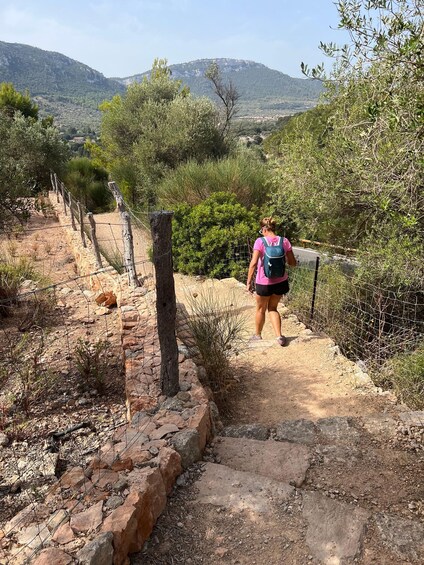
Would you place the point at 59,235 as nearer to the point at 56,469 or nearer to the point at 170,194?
the point at 170,194

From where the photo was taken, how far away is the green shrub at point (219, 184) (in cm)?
1143

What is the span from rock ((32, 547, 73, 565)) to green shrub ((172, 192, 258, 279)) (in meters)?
7.74

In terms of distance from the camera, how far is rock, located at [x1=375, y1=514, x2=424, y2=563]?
2.14 meters

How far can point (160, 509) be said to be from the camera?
2.40 m

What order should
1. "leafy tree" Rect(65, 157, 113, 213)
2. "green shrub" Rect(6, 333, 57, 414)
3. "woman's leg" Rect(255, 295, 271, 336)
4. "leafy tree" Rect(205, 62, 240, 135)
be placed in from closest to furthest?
"green shrub" Rect(6, 333, 57, 414) < "woman's leg" Rect(255, 295, 271, 336) < "leafy tree" Rect(65, 157, 113, 213) < "leafy tree" Rect(205, 62, 240, 135)

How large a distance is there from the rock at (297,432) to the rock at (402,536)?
37.9 inches

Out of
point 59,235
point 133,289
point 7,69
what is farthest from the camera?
point 7,69

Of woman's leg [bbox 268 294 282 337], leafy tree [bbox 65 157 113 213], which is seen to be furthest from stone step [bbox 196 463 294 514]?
leafy tree [bbox 65 157 113 213]

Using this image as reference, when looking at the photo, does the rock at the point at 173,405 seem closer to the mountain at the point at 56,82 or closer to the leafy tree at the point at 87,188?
the leafy tree at the point at 87,188

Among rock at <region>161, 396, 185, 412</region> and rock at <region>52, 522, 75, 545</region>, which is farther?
rock at <region>161, 396, 185, 412</region>

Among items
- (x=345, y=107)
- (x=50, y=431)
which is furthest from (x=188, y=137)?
(x=50, y=431)

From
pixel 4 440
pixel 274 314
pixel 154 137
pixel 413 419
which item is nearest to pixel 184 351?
pixel 4 440

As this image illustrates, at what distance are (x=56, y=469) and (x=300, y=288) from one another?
18.4ft

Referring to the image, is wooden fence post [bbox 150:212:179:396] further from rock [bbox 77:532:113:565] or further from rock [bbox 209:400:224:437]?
rock [bbox 77:532:113:565]
